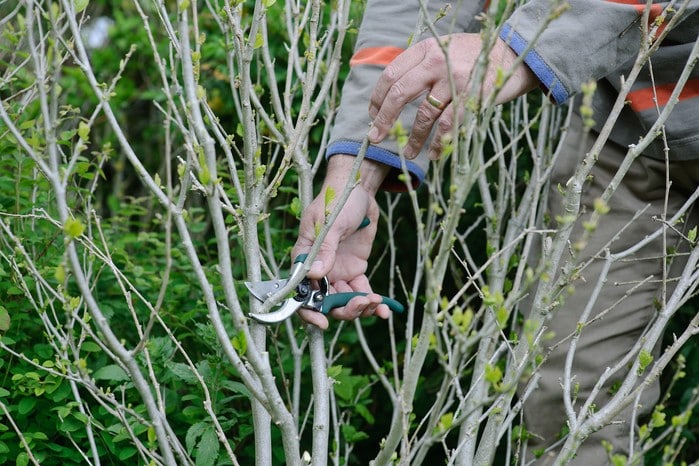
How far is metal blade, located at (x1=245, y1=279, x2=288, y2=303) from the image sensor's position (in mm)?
1803

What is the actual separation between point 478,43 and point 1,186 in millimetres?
1489

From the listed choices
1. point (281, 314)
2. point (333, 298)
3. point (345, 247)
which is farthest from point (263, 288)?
point (345, 247)

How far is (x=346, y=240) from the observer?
2158 mm

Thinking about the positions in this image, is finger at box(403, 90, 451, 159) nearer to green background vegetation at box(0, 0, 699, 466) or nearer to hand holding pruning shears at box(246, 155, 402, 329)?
hand holding pruning shears at box(246, 155, 402, 329)

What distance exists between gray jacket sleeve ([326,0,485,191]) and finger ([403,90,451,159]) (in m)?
0.14

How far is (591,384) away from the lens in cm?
238

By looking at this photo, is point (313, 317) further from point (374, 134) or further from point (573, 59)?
point (573, 59)

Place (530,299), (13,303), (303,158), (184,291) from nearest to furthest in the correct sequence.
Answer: (303,158), (13,303), (530,299), (184,291)

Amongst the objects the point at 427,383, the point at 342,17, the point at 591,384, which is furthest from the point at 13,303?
the point at 591,384

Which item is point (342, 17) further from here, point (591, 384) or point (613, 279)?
point (591, 384)

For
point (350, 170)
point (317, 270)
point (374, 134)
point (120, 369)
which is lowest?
point (120, 369)

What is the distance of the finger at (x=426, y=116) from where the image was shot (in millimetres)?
1793

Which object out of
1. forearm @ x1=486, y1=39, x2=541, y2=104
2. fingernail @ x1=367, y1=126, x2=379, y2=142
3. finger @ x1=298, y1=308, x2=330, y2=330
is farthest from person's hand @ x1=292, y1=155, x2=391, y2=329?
forearm @ x1=486, y1=39, x2=541, y2=104

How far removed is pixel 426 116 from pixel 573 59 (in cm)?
37
